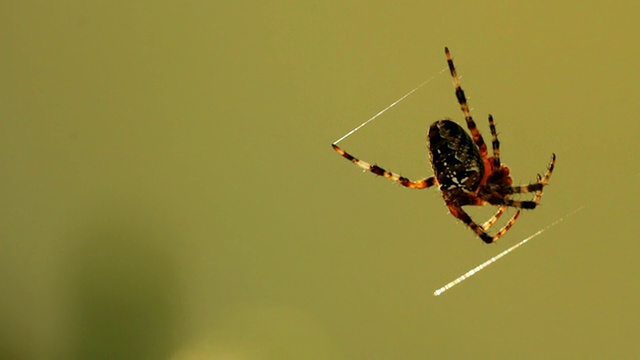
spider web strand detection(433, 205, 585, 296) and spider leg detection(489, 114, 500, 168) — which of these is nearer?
spider leg detection(489, 114, 500, 168)

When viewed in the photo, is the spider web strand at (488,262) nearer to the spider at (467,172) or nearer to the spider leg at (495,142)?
the spider at (467,172)

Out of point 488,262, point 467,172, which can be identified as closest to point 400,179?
point 467,172

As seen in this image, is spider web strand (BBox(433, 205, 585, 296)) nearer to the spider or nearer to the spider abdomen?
the spider

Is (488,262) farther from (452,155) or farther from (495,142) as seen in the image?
(452,155)

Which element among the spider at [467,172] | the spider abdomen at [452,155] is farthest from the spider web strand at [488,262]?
the spider abdomen at [452,155]

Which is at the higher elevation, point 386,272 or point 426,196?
point 426,196

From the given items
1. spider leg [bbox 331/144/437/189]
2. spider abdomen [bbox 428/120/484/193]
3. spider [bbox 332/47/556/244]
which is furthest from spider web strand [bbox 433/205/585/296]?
spider abdomen [bbox 428/120/484/193]

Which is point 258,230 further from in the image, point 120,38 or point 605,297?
point 605,297

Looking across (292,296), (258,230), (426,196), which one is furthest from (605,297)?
(258,230)
